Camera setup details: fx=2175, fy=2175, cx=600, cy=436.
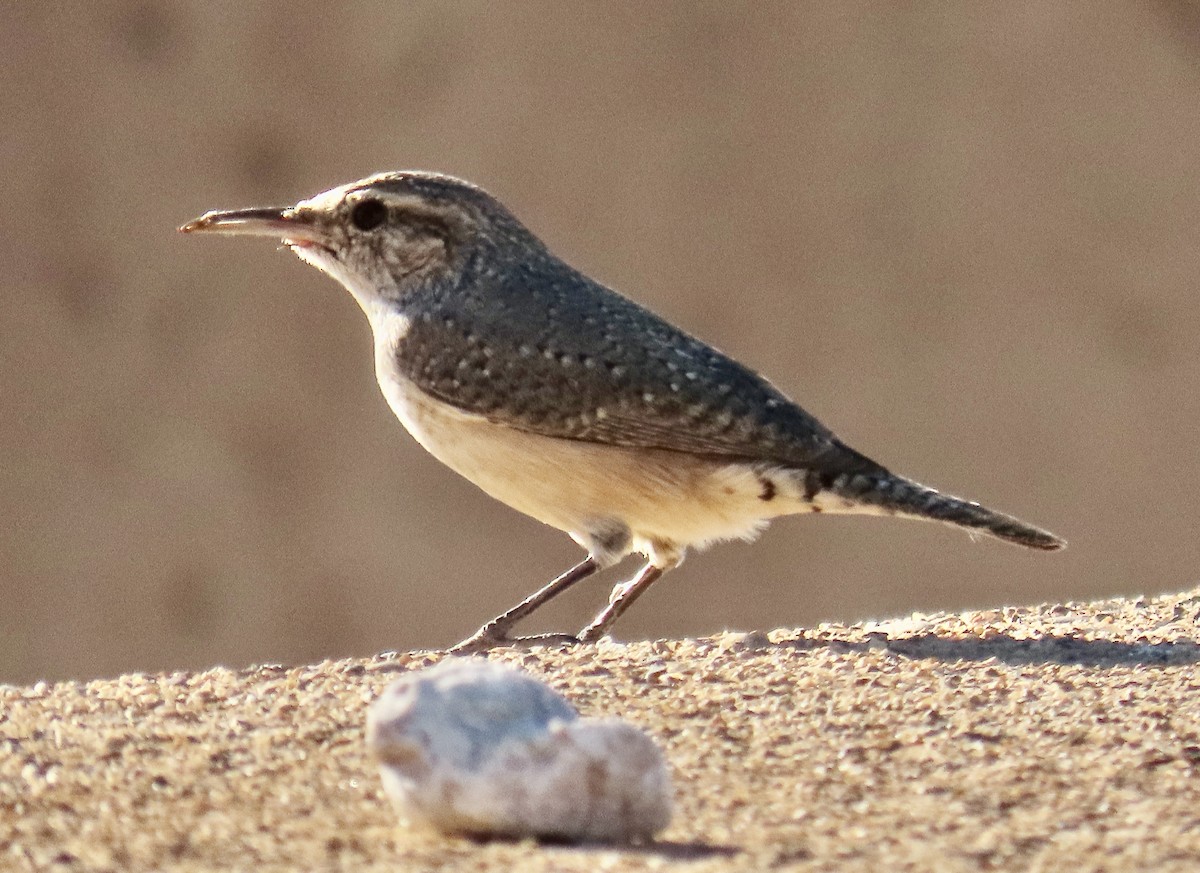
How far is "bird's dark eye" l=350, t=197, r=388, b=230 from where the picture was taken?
805 centimetres

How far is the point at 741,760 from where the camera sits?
486 cm

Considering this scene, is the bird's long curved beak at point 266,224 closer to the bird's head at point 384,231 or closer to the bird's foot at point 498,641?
the bird's head at point 384,231

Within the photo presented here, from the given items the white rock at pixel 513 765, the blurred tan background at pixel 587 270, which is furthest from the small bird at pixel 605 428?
the blurred tan background at pixel 587 270

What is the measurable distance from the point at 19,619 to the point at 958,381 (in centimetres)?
730

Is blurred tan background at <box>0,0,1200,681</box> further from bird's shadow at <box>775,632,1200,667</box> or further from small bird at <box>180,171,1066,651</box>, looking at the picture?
bird's shadow at <box>775,632,1200,667</box>

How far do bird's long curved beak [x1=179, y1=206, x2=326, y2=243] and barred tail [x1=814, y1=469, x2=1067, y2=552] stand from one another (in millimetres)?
2270

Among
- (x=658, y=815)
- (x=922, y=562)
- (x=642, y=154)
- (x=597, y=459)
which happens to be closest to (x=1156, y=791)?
(x=658, y=815)

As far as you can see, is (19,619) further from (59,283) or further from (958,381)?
(958,381)

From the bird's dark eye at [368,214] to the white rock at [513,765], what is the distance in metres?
4.21

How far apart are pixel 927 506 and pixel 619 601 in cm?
121

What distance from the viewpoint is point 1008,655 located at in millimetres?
6203

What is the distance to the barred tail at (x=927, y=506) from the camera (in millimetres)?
6875

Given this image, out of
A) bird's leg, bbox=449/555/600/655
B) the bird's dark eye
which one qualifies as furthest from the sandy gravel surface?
the bird's dark eye

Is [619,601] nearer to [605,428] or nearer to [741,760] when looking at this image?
[605,428]
